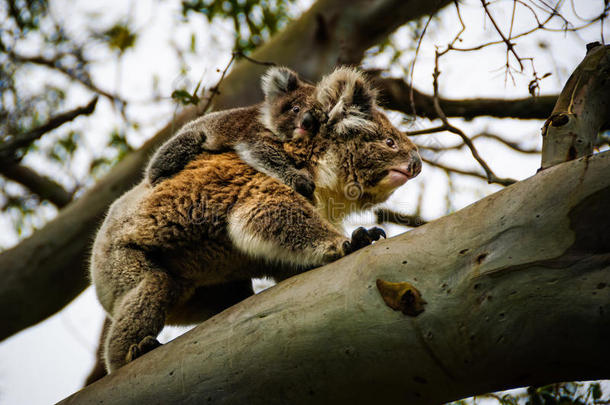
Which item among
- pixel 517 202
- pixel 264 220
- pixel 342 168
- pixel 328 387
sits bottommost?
pixel 328 387

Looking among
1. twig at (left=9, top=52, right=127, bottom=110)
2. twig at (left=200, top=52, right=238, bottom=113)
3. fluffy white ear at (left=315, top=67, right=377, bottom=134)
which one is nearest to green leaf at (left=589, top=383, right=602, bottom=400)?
fluffy white ear at (left=315, top=67, right=377, bottom=134)

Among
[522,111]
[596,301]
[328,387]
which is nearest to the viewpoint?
[596,301]

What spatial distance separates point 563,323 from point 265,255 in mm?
1726

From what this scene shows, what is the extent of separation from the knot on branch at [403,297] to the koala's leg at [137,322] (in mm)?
1490

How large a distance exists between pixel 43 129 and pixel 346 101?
3384 mm

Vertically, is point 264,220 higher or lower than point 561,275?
higher

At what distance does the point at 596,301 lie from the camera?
180cm

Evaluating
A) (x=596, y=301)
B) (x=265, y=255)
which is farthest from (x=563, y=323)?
(x=265, y=255)

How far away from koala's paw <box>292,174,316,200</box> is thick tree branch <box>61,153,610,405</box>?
0.93 metres

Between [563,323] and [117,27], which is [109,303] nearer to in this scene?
[563,323]

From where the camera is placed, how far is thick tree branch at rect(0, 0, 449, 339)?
18.1 feet

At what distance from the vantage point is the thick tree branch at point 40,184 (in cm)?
651

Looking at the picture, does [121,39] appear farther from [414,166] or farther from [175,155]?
[414,166]

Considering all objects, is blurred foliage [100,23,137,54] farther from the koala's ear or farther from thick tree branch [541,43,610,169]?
thick tree branch [541,43,610,169]
